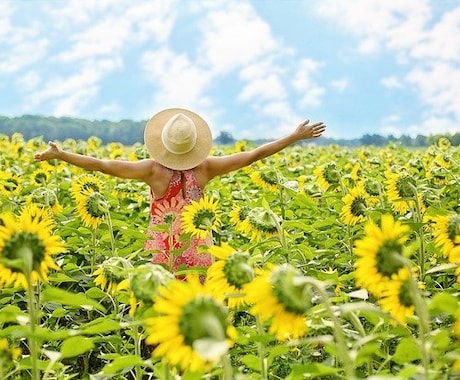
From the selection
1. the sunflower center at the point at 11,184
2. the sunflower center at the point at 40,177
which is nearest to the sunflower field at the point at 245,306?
the sunflower center at the point at 11,184

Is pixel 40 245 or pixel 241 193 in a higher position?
pixel 241 193

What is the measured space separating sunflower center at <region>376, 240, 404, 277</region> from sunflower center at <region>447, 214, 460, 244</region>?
1.69ft

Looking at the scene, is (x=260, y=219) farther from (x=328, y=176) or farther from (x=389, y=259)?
(x=328, y=176)

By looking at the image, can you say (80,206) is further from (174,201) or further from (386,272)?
(386,272)

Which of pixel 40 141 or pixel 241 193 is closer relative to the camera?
pixel 241 193

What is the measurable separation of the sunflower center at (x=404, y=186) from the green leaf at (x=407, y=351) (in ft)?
5.79

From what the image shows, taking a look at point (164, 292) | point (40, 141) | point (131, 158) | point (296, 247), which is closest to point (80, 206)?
point (296, 247)

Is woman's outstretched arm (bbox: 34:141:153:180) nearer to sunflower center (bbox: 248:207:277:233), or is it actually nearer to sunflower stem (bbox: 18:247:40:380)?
sunflower center (bbox: 248:207:277:233)

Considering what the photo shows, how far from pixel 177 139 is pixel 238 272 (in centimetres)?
207

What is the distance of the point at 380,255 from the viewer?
5.60 ft

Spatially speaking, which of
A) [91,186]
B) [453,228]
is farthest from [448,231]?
[91,186]

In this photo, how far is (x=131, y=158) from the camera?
7.46m

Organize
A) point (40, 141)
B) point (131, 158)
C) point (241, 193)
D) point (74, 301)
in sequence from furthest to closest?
point (40, 141) → point (131, 158) → point (241, 193) → point (74, 301)

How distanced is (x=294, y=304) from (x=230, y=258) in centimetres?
30
